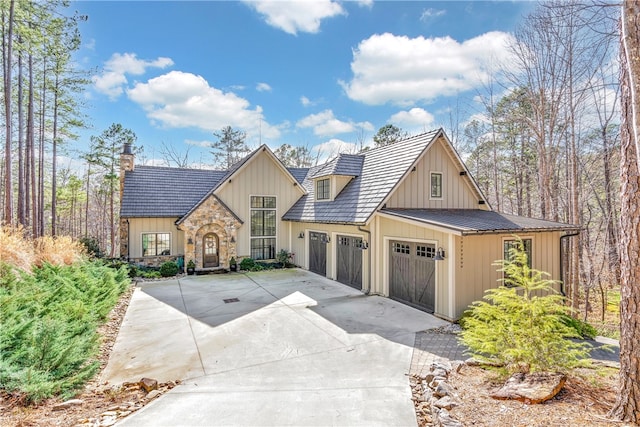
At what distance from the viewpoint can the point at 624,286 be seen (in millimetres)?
3291

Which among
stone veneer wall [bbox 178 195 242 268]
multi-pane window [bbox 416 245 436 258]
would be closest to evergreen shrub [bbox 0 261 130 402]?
Result: stone veneer wall [bbox 178 195 242 268]

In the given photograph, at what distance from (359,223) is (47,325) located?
315 inches

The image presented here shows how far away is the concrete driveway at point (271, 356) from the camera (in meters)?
4.09

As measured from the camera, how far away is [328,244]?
13.5 meters

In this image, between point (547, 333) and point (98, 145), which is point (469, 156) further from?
point (98, 145)

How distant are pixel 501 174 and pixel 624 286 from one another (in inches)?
877

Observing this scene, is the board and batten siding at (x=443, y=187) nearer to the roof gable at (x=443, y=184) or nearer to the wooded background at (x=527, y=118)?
the roof gable at (x=443, y=184)

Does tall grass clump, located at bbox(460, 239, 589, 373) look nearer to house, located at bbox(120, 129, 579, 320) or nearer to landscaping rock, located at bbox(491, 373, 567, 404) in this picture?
landscaping rock, located at bbox(491, 373, 567, 404)

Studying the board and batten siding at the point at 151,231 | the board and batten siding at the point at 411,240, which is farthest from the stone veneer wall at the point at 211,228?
the board and batten siding at the point at 411,240

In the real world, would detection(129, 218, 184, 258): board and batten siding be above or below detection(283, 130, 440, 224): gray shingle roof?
below

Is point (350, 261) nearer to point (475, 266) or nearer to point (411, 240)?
point (411, 240)

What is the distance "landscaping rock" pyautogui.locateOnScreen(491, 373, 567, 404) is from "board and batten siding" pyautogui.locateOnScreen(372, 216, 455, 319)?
14.0ft

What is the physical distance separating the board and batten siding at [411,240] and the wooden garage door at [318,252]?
3.55 metres

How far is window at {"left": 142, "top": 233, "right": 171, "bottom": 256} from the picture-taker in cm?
1537
